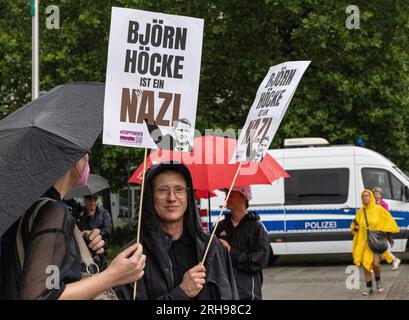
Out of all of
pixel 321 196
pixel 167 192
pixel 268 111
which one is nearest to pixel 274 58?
pixel 321 196

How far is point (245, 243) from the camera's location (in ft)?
23.9

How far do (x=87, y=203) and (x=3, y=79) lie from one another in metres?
12.6

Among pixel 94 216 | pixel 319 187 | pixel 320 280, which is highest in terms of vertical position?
pixel 319 187

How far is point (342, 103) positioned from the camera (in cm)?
2452

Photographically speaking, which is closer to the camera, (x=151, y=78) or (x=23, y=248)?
(x=23, y=248)

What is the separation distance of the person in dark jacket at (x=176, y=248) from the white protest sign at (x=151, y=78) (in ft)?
0.68

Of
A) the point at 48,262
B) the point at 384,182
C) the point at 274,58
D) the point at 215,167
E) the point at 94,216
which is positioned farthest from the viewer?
the point at 274,58

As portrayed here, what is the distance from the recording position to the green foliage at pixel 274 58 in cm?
2409

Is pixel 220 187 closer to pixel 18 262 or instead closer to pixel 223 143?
pixel 223 143

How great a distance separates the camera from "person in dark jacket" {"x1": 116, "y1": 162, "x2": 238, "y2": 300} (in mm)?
4125

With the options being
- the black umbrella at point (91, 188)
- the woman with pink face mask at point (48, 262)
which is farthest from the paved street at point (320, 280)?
the woman with pink face mask at point (48, 262)

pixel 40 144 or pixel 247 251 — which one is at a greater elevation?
pixel 40 144

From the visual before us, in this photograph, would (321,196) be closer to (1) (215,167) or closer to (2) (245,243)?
(1) (215,167)

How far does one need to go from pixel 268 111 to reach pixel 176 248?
114 cm
